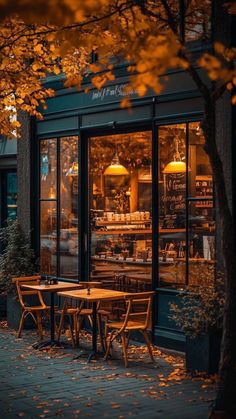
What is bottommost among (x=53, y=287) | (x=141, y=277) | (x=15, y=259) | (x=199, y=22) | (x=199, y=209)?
(x=53, y=287)

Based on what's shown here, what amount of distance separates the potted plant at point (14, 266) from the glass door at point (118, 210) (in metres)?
1.32

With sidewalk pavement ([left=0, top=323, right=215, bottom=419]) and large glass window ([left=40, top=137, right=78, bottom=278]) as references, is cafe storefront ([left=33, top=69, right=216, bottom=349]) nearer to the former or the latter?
large glass window ([left=40, top=137, right=78, bottom=278])

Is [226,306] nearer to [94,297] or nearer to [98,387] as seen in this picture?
[98,387]

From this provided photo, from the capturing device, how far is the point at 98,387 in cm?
Result: 928

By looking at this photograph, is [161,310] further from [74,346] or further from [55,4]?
[55,4]

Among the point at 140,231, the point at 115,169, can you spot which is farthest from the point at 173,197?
the point at 115,169

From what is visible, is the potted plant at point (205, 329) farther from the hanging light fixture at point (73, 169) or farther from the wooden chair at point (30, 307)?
the hanging light fixture at point (73, 169)

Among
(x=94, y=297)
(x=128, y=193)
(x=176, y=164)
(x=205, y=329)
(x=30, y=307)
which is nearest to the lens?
(x=205, y=329)

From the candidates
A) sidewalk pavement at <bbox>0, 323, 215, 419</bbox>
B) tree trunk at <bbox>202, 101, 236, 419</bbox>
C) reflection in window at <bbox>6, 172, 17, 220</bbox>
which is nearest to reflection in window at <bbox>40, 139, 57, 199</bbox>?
reflection in window at <bbox>6, 172, 17, 220</bbox>

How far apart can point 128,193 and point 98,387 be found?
507cm

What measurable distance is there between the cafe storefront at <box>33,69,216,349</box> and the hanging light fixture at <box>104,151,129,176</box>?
0.02m

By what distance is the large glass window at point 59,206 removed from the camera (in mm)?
13883

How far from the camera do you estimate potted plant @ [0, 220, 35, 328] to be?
13.9 metres

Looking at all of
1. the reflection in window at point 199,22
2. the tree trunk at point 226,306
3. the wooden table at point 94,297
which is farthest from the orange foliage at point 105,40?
the wooden table at point 94,297
